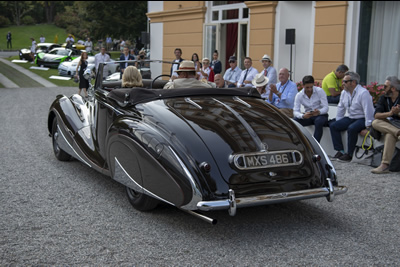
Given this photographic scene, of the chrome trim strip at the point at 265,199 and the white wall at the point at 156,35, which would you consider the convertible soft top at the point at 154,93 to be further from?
the white wall at the point at 156,35

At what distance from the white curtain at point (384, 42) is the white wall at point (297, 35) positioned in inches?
67.8

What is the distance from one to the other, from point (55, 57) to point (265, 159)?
2666 cm

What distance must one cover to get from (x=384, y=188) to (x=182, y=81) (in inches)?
110

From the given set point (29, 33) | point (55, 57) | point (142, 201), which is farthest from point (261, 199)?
point (29, 33)

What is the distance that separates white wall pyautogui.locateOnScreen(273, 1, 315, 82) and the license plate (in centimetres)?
980

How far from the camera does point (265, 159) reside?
14.7 feet

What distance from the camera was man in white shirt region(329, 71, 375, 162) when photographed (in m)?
7.62

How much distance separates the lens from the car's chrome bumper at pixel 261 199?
4.15 metres

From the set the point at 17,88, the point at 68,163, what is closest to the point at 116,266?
the point at 68,163

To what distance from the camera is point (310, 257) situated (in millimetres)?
3922

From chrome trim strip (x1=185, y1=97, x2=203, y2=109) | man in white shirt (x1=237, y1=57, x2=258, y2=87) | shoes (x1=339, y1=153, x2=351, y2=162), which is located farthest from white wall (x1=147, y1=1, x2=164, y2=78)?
chrome trim strip (x1=185, y1=97, x2=203, y2=109)

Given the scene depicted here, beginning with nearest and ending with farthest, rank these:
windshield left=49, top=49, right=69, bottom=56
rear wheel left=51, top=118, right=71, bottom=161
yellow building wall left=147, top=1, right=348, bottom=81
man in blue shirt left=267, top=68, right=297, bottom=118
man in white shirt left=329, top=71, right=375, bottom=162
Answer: rear wheel left=51, top=118, right=71, bottom=161 → man in white shirt left=329, top=71, right=375, bottom=162 → man in blue shirt left=267, top=68, right=297, bottom=118 → yellow building wall left=147, top=1, right=348, bottom=81 → windshield left=49, top=49, right=69, bottom=56

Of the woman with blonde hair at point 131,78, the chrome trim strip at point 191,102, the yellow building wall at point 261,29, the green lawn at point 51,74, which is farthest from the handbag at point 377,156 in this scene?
the green lawn at point 51,74

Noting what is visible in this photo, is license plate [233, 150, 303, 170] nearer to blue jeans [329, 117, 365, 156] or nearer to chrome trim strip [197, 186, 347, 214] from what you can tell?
chrome trim strip [197, 186, 347, 214]
